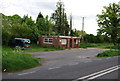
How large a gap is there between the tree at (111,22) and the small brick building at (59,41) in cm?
1037

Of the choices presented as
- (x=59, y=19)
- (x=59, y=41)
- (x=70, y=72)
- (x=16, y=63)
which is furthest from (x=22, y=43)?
(x=59, y=19)

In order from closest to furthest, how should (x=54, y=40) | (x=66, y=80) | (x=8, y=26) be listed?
(x=66, y=80), (x=8, y=26), (x=54, y=40)

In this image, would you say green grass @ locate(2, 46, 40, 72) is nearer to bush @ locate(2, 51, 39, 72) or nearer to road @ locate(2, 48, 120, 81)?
bush @ locate(2, 51, 39, 72)

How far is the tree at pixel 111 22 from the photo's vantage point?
4772cm

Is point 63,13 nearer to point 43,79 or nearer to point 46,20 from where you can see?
point 46,20

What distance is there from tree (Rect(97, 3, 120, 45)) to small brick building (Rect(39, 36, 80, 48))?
34.0ft

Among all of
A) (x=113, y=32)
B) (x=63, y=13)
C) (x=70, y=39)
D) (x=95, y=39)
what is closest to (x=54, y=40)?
(x=70, y=39)

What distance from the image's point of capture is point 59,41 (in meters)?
38.5

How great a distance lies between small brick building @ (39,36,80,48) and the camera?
127ft

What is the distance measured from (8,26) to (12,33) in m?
1.69

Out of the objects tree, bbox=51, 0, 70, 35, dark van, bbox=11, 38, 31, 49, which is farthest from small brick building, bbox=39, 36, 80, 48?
tree, bbox=51, 0, 70, 35

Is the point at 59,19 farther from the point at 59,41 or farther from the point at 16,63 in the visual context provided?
the point at 16,63

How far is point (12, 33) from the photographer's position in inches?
1439

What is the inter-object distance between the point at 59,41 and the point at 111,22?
18739 millimetres
